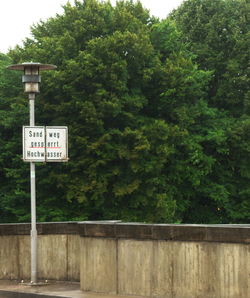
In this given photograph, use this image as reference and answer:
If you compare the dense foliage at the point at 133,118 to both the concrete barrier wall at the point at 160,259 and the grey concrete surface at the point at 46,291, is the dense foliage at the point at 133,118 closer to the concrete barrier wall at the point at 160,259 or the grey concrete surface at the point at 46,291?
the grey concrete surface at the point at 46,291

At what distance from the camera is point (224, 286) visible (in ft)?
30.6

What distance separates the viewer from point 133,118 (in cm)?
3494

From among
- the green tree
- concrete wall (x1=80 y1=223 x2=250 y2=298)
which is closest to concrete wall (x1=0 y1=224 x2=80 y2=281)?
concrete wall (x1=80 y1=223 x2=250 y2=298)

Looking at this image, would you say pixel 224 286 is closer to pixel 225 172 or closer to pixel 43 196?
pixel 43 196

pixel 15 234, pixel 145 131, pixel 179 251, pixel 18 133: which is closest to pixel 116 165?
pixel 145 131

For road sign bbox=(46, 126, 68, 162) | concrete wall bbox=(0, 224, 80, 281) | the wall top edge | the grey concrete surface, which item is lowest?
the grey concrete surface

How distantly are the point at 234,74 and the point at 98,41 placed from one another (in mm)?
9275

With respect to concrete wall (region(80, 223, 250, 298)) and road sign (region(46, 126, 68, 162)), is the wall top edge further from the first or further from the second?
road sign (region(46, 126, 68, 162))

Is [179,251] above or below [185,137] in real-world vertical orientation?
below

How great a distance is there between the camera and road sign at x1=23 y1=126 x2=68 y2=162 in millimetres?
12180

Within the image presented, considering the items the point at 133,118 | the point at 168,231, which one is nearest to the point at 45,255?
the point at 168,231

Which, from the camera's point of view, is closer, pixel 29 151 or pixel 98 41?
pixel 29 151

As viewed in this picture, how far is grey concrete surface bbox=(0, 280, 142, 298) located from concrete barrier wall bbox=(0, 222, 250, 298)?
228 millimetres

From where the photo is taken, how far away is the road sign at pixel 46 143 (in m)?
12.2
